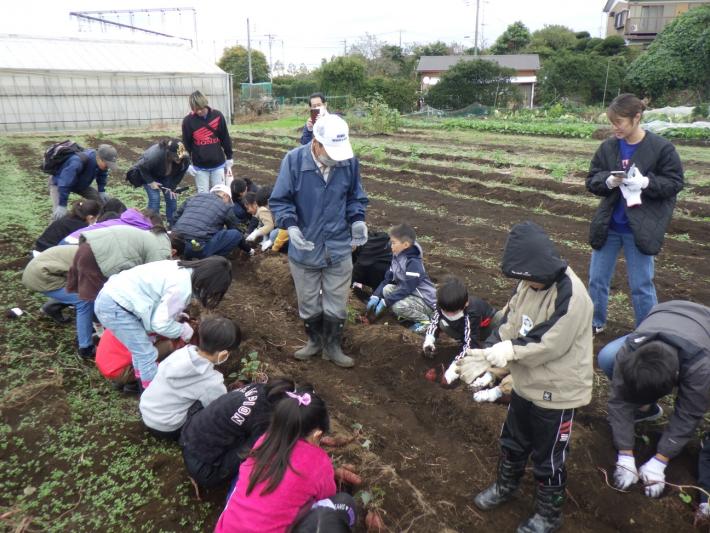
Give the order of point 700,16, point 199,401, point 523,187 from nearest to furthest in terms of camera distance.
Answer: point 199,401 → point 523,187 → point 700,16

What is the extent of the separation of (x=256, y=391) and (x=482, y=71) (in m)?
31.4

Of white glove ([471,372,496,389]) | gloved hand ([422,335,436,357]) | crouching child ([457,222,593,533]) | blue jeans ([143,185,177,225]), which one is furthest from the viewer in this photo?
blue jeans ([143,185,177,225])

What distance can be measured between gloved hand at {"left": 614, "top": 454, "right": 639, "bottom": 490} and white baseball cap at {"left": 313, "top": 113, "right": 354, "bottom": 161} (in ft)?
8.25

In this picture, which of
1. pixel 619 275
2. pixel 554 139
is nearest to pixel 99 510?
pixel 619 275

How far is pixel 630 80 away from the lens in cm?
2975

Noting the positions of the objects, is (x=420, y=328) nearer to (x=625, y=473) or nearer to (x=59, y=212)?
(x=625, y=473)

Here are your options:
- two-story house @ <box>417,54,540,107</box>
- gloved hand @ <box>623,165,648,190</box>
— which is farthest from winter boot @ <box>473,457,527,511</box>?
two-story house @ <box>417,54,540,107</box>

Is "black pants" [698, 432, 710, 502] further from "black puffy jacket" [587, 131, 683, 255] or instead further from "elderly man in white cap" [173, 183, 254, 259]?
"elderly man in white cap" [173, 183, 254, 259]

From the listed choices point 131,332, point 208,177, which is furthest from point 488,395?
point 208,177

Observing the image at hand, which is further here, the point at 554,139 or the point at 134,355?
the point at 554,139

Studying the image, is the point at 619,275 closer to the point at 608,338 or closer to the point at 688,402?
the point at 608,338

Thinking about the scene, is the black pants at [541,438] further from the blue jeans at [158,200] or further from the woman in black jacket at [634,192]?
the blue jeans at [158,200]

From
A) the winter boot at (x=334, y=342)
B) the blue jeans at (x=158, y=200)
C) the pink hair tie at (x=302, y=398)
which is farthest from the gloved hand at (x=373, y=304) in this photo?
the blue jeans at (x=158, y=200)

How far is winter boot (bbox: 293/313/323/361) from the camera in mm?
4193
